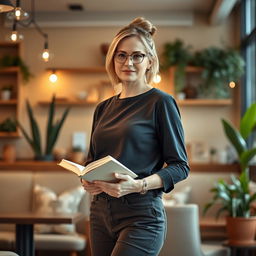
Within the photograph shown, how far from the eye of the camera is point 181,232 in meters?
3.62

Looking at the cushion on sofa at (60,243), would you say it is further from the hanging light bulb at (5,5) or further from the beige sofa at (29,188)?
the hanging light bulb at (5,5)

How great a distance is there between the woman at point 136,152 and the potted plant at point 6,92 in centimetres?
475

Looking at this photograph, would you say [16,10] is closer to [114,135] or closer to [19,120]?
[114,135]

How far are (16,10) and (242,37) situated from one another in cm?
360

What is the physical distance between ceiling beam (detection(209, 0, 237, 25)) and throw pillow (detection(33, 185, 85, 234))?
2.32m

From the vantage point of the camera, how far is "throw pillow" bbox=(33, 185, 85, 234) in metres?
5.27

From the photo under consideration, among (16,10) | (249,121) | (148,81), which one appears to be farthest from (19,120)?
(148,81)

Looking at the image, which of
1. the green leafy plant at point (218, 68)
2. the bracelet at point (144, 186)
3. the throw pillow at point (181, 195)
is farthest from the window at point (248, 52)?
the bracelet at point (144, 186)

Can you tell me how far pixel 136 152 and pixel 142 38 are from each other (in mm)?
395

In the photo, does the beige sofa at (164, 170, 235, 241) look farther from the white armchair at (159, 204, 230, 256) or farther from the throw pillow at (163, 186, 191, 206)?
the white armchair at (159, 204, 230, 256)

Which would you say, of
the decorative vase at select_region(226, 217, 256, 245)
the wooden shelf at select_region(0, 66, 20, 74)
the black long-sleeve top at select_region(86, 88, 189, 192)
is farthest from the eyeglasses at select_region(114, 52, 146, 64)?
the wooden shelf at select_region(0, 66, 20, 74)

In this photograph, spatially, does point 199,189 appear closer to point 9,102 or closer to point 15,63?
point 9,102

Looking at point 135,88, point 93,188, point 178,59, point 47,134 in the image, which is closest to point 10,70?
point 47,134

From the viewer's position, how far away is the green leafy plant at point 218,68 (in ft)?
20.4
